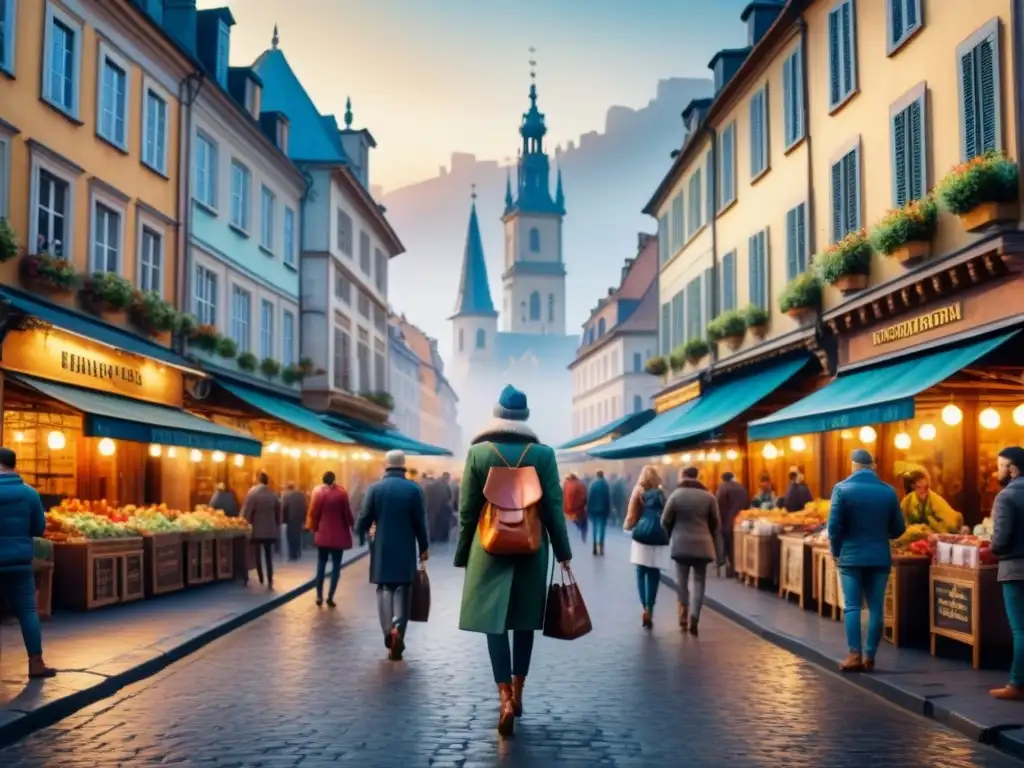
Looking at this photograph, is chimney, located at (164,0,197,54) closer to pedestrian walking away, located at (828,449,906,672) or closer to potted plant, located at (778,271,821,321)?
potted plant, located at (778,271,821,321)

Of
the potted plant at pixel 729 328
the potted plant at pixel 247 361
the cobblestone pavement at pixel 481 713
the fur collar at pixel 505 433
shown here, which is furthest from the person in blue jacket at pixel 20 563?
the potted plant at pixel 247 361

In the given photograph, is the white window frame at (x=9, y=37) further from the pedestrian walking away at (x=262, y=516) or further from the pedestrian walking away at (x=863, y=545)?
the pedestrian walking away at (x=863, y=545)

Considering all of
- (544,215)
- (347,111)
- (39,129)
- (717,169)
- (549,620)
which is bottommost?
(549,620)

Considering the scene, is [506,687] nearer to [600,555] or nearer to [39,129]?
[39,129]

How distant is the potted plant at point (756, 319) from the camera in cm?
2501

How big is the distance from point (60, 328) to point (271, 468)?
18.5 meters

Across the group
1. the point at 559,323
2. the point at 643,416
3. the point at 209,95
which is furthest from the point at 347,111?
the point at 559,323

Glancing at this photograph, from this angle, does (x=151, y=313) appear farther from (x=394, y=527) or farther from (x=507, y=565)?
(x=507, y=565)

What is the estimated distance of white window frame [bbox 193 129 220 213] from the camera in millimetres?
27109

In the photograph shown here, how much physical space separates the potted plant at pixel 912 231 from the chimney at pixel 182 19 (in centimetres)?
1714

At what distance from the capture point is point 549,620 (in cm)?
879

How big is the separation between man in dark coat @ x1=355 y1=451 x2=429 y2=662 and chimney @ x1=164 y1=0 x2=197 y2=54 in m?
18.1

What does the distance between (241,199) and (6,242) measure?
14.6 meters

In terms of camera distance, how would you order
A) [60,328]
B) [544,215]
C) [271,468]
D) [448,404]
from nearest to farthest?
[60,328] → [271,468] → [448,404] → [544,215]
